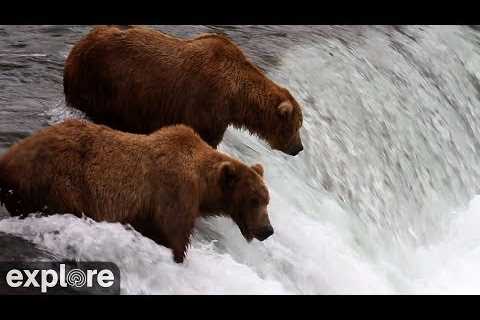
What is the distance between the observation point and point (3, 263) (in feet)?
21.0

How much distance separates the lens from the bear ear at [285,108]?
834cm

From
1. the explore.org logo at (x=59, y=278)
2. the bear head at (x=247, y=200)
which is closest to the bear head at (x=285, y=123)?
the bear head at (x=247, y=200)

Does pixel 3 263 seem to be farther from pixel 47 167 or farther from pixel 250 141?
pixel 250 141

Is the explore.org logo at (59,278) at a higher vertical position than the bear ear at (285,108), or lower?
lower

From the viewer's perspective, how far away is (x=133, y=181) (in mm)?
6930

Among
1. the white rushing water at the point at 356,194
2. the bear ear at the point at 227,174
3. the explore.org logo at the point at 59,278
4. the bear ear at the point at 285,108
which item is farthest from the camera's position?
the bear ear at the point at 285,108

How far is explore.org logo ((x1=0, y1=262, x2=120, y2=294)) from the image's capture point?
20.6 feet

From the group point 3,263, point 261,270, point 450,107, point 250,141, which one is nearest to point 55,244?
point 3,263

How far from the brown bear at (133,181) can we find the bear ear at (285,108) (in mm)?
1157

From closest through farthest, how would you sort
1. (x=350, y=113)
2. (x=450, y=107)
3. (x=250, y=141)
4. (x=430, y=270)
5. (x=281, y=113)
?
(x=281, y=113) < (x=250, y=141) < (x=430, y=270) < (x=350, y=113) < (x=450, y=107)

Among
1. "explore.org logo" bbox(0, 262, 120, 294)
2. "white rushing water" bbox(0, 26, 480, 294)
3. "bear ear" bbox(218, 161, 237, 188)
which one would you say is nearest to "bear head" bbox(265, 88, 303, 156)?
"white rushing water" bbox(0, 26, 480, 294)

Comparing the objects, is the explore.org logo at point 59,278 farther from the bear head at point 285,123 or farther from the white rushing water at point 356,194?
the bear head at point 285,123

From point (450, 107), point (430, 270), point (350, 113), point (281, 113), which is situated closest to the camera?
point (281, 113)

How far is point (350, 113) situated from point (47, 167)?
569cm
